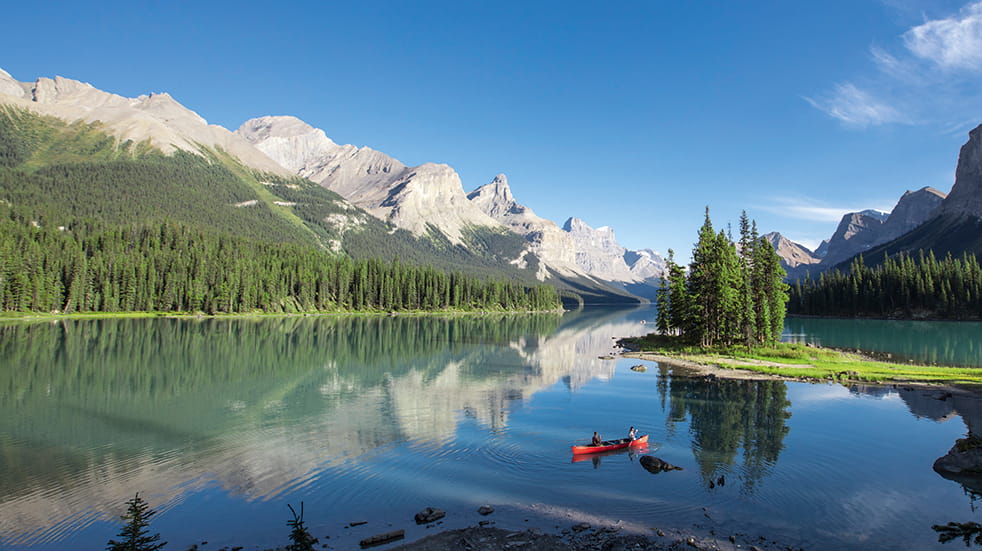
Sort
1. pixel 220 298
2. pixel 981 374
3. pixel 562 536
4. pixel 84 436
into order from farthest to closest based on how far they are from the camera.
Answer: pixel 220 298 < pixel 981 374 < pixel 84 436 < pixel 562 536

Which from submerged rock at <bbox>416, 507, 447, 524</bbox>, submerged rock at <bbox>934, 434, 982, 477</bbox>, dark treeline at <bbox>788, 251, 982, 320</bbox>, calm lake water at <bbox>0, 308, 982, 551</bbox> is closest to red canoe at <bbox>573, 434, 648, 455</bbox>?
calm lake water at <bbox>0, 308, 982, 551</bbox>

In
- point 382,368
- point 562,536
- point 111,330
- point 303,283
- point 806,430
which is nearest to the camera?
point 562,536

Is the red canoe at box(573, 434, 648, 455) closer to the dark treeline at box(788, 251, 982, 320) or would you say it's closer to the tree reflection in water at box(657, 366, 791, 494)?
the tree reflection in water at box(657, 366, 791, 494)

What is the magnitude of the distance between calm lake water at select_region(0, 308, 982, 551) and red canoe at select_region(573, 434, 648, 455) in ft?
2.23

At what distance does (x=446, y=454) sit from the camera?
31.3 m

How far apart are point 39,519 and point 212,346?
68771 mm

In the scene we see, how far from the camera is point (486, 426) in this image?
3812cm

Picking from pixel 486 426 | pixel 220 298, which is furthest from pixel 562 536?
pixel 220 298

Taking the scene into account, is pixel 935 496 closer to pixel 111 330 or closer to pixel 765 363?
pixel 765 363

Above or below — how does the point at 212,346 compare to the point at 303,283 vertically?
below

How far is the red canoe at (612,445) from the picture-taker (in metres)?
30.8

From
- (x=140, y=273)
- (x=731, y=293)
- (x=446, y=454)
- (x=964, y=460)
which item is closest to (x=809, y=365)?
(x=731, y=293)

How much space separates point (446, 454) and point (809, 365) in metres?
59.9

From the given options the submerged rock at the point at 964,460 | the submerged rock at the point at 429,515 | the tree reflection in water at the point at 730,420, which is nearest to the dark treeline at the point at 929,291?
the tree reflection in water at the point at 730,420
